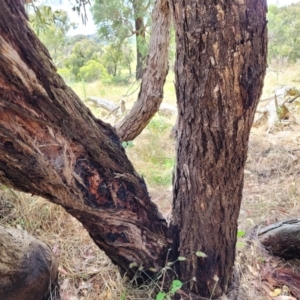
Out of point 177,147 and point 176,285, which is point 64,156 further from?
point 176,285

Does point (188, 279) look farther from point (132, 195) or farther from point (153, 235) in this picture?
point (132, 195)

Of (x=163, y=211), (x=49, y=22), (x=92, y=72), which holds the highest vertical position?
(x=49, y=22)

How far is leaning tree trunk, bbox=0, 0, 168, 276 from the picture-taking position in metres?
0.77

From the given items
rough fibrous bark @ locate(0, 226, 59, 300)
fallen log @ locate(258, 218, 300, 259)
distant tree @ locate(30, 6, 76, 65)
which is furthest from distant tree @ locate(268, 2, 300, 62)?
rough fibrous bark @ locate(0, 226, 59, 300)

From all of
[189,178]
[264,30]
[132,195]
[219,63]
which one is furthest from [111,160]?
[264,30]

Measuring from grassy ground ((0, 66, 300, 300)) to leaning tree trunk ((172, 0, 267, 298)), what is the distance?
25cm

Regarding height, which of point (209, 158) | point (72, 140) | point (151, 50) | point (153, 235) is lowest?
point (153, 235)

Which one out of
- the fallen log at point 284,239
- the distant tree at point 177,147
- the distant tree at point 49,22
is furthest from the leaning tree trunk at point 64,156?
the distant tree at point 49,22

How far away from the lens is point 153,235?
116cm

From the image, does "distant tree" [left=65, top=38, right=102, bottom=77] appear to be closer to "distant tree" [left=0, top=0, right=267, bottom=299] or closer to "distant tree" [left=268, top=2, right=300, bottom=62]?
"distant tree" [left=268, top=2, right=300, bottom=62]

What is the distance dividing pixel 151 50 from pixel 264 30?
1.43 metres

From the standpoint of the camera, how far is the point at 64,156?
904mm

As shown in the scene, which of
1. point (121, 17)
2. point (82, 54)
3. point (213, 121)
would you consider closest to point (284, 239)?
point (213, 121)

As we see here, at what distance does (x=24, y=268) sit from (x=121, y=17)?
10.1ft
